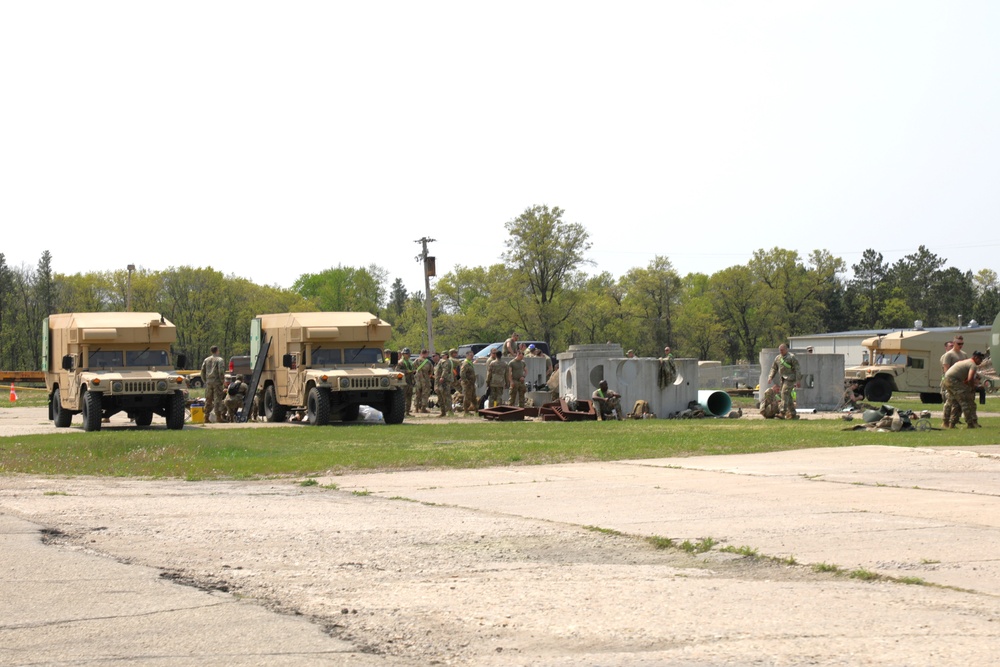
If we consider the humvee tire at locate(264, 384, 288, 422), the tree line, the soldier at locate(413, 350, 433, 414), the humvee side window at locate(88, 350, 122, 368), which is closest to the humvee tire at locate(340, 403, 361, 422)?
the humvee tire at locate(264, 384, 288, 422)

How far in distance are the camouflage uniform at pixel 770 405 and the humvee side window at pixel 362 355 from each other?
8.38m

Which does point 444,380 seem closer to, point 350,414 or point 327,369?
point 350,414

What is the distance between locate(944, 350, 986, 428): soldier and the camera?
19969 mm

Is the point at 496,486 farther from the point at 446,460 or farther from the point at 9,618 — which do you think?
the point at 9,618

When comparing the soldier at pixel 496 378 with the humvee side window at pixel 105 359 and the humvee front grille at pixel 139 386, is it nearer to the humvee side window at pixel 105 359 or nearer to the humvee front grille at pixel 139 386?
the humvee front grille at pixel 139 386

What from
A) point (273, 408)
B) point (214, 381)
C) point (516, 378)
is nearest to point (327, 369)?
point (273, 408)

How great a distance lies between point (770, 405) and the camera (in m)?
26.1

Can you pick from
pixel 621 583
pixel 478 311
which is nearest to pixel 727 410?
pixel 621 583

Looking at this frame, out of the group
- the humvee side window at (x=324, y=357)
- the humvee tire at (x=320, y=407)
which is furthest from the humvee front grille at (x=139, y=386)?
the humvee side window at (x=324, y=357)

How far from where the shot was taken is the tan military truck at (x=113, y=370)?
2406cm

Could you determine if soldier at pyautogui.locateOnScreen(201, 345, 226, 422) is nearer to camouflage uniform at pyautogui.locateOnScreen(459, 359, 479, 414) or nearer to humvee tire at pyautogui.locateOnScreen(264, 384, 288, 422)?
humvee tire at pyautogui.locateOnScreen(264, 384, 288, 422)

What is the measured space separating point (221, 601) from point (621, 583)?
2.38 meters

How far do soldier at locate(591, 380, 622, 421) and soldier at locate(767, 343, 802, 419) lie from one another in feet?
10.9

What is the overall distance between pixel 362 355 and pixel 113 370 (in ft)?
17.0
